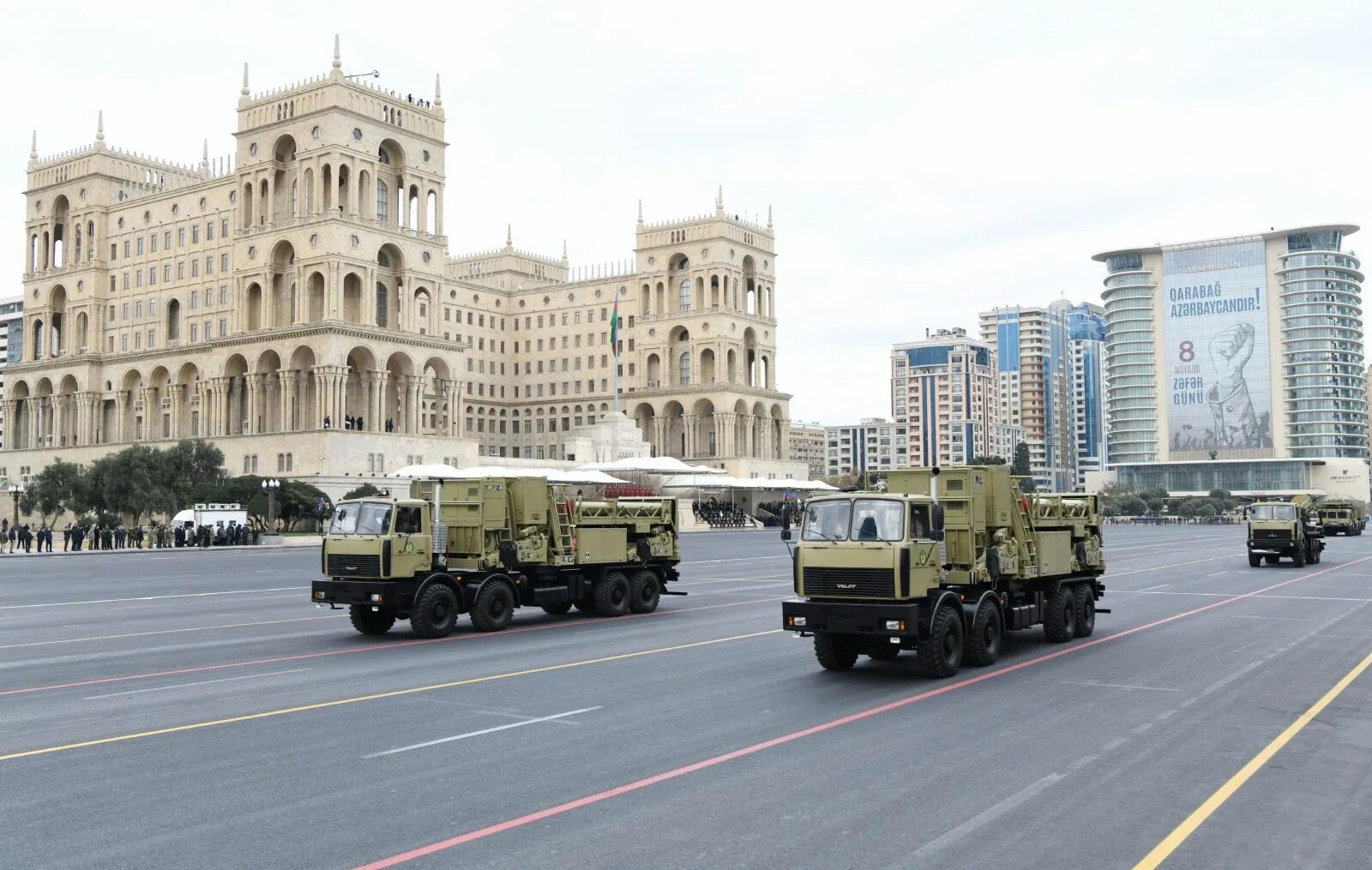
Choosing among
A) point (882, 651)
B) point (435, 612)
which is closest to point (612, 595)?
point (435, 612)

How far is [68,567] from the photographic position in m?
42.8

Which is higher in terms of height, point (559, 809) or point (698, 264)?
point (698, 264)

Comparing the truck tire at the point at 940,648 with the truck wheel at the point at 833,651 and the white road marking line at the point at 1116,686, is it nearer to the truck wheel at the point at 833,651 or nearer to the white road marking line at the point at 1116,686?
the truck wheel at the point at 833,651

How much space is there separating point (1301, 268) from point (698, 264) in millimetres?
103273

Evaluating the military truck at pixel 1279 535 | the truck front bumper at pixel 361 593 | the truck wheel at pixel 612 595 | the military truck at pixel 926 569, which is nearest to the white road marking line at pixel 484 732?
the military truck at pixel 926 569

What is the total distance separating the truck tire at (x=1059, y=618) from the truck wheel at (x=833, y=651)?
4494 mm

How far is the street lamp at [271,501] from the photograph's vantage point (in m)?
61.0

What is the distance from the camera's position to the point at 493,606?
21.4 m

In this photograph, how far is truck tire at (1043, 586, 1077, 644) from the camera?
18.5 metres

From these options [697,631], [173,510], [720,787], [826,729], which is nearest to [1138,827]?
[720,787]

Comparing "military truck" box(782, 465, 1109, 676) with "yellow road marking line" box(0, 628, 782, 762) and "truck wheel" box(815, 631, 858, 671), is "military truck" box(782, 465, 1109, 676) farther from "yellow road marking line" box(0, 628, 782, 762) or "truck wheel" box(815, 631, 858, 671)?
"yellow road marking line" box(0, 628, 782, 762)

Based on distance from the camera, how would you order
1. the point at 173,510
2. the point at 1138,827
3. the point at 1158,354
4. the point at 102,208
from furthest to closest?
the point at 1158,354 → the point at 102,208 → the point at 173,510 → the point at 1138,827

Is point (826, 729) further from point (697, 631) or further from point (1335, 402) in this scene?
point (1335, 402)

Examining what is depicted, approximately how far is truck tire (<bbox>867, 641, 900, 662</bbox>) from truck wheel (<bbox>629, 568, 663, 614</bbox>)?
27.5 feet
